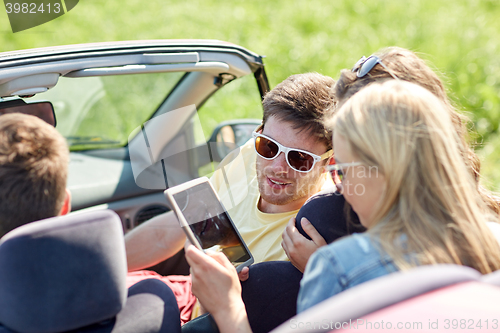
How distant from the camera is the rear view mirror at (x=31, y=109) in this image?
196 cm

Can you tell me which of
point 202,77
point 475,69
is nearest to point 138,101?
point 202,77

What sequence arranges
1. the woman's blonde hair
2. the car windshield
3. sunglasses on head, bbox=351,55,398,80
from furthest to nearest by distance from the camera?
the car windshield < sunglasses on head, bbox=351,55,398,80 < the woman's blonde hair

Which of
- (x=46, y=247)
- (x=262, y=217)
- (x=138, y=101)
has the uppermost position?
(x=46, y=247)

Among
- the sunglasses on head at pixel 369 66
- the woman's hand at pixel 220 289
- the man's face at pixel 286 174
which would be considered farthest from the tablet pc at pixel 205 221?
the sunglasses on head at pixel 369 66

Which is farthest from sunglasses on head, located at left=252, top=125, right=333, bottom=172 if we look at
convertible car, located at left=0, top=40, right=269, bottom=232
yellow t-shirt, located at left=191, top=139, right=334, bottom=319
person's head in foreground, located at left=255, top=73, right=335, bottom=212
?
convertible car, located at left=0, top=40, right=269, bottom=232

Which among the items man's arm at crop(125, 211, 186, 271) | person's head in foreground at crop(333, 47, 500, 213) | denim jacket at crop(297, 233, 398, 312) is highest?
person's head in foreground at crop(333, 47, 500, 213)

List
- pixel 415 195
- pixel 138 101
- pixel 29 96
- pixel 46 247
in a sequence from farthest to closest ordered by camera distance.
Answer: pixel 138 101
pixel 29 96
pixel 415 195
pixel 46 247

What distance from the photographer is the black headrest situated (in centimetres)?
113

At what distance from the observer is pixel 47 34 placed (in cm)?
948

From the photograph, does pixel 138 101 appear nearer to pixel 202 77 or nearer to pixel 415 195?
pixel 202 77

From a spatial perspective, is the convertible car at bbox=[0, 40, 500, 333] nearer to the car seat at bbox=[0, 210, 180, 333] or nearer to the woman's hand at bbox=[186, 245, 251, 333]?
the car seat at bbox=[0, 210, 180, 333]

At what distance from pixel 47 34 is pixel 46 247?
980 cm

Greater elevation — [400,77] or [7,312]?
[400,77]

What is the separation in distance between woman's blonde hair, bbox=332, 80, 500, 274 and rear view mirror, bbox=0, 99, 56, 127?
1580 millimetres
